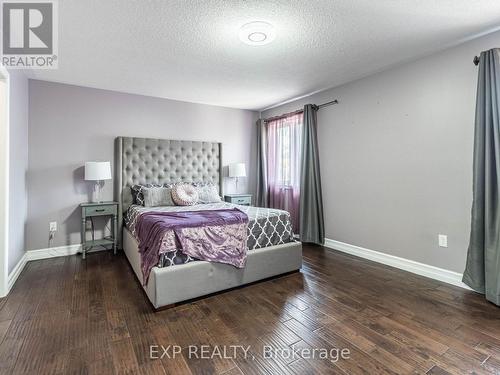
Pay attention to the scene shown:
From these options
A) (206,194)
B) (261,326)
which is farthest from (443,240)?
(206,194)

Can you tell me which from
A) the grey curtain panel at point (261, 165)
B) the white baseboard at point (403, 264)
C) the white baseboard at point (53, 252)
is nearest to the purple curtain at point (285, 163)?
the grey curtain panel at point (261, 165)

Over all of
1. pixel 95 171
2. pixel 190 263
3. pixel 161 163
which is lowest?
pixel 190 263

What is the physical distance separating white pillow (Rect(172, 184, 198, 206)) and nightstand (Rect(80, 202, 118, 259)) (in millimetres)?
856

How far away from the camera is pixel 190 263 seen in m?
2.36

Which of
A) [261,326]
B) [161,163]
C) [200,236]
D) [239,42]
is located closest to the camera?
[261,326]

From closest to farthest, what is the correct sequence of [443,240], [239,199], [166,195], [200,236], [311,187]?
[200,236] < [443,240] < [166,195] < [311,187] < [239,199]

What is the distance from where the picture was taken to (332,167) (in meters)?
4.07

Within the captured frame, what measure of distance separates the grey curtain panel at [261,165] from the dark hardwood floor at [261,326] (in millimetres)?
2428

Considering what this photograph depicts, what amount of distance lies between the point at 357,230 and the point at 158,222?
8.90 feet

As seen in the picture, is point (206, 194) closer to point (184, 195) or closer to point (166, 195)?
point (184, 195)

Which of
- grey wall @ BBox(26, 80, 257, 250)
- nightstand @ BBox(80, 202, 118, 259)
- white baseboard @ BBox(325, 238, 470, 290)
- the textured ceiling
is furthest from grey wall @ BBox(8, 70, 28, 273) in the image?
white baseboard @ BBox(325, 238, 470, 290)

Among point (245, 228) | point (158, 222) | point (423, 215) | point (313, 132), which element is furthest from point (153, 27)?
point (423, 215)

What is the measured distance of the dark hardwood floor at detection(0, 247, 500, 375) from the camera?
1.58 metres

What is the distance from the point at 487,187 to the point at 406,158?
2.90 feet
